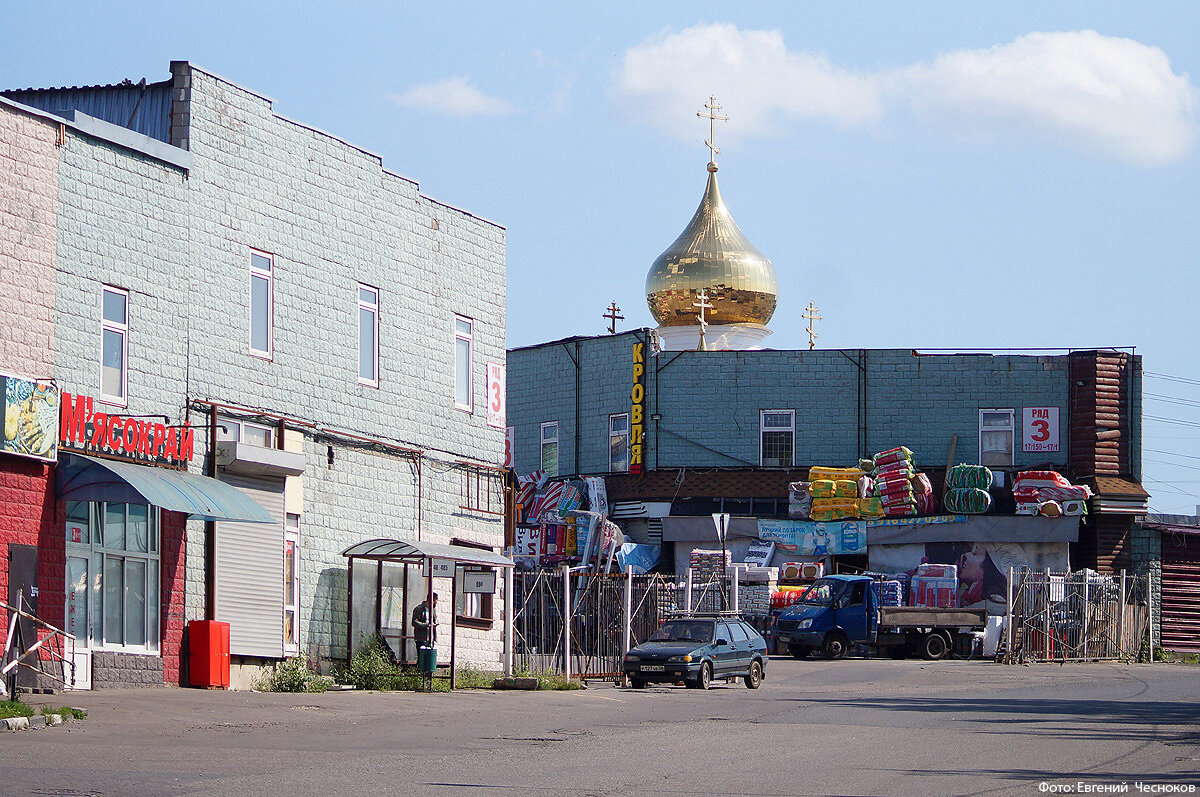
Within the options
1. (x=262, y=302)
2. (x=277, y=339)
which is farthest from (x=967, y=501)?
(x=262, y=302)

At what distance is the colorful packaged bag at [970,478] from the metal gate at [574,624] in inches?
672

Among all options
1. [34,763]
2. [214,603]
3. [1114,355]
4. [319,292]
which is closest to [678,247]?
[1114,355]

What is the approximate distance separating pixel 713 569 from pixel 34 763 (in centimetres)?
3313

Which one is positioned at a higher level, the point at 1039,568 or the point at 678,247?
the point at 678,247

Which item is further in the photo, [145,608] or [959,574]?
[959,574]

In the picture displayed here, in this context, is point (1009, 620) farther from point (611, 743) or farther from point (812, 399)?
point (611, 743)

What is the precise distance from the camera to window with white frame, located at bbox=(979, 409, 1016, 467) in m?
48.8

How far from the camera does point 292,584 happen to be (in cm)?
2680

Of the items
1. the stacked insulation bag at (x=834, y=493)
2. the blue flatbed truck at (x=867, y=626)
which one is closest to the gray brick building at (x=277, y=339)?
the blue flatbed truck at (x=867, y=626)

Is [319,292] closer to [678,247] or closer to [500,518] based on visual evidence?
[500,518]

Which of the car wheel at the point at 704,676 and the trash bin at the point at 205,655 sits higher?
the trash bin at the point at 205,655

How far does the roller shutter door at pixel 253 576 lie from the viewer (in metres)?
25.1

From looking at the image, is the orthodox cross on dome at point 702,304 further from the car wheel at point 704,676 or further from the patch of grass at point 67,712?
the patch of grass at point 67,712

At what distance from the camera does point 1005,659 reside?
39.2 m
